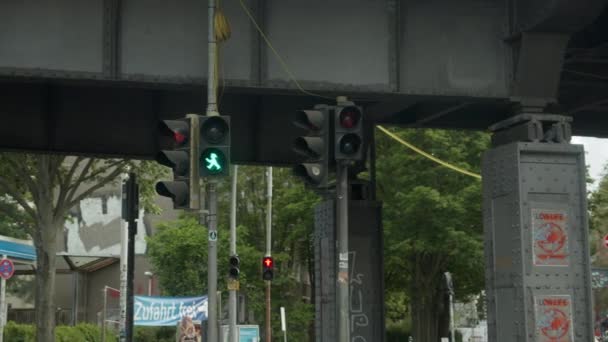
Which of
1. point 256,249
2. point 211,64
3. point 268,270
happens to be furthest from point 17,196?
point 256,249

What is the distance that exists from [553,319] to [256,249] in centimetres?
3810

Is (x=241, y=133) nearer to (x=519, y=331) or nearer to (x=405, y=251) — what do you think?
(x=519, y=331)

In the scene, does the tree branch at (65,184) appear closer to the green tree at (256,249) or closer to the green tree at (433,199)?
the green tree at (433,199)

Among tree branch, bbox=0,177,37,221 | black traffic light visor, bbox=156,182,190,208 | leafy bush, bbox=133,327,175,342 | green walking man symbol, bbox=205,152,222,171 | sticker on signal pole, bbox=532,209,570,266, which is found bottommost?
leafy bush, bbox=133,327,175,342

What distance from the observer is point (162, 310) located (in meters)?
31.8

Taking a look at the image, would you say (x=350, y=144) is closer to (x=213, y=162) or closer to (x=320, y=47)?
(x=213, y=162)

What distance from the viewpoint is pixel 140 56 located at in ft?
48.9

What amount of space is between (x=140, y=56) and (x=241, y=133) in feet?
17.2

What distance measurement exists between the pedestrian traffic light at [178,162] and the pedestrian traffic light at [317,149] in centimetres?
140

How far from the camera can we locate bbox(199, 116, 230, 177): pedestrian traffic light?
1254 centimetres

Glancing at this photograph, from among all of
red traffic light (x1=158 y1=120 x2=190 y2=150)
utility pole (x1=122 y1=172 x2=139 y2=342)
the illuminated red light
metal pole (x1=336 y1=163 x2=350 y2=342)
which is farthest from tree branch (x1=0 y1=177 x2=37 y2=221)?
metal pole (x1=336 y1=163 x2=350 y2=342)

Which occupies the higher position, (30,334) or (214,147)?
(214,147)

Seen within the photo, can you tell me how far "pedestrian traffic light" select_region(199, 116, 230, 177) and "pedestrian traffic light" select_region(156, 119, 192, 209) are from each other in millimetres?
202

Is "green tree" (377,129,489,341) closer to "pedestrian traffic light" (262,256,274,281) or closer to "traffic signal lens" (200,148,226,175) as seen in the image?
"pedestrian traffic light" (262,256,274,281)
